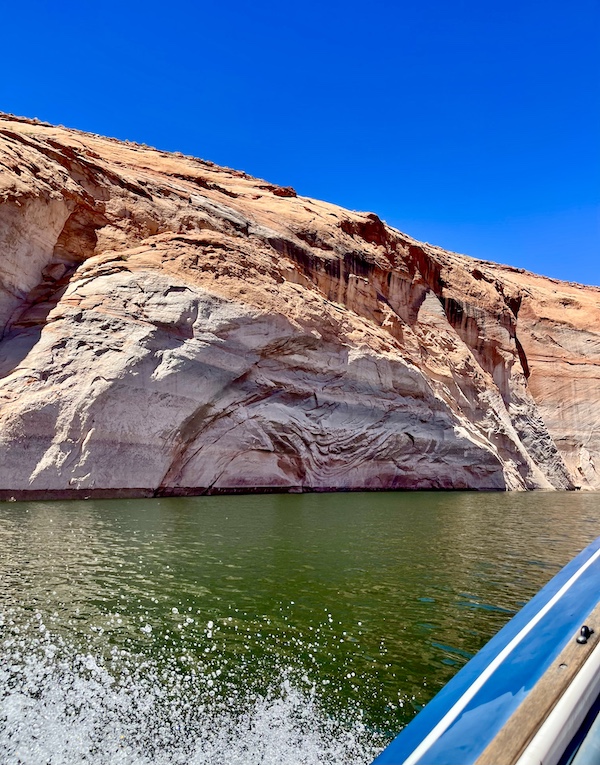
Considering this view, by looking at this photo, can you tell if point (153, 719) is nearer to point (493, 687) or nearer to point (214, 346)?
point (493, 687)

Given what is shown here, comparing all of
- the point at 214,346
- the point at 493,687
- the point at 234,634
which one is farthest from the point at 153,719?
the point at 214,346

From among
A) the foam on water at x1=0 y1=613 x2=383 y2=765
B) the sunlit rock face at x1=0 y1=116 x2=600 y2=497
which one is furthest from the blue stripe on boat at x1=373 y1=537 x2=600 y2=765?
the sunlit rock face at x1=0 y1=116 x2=600 y2=497

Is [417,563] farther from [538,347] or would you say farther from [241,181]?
[538,347]

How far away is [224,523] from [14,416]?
364 inches

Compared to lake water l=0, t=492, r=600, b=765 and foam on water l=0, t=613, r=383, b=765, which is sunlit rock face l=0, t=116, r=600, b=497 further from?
foam on water l=0, t=613, r=383, b=765

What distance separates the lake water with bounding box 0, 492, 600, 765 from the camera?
402cm

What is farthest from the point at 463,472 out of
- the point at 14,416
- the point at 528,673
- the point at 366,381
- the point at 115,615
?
the point at 528,673

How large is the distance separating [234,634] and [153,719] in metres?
1.82

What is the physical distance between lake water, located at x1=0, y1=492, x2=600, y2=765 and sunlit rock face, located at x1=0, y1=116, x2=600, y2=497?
→ 349 inches

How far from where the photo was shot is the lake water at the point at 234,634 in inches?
158

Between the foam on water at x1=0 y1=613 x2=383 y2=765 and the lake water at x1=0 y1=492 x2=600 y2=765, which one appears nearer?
the foam on water at x1=0 y1=613 x2=383 y2=765

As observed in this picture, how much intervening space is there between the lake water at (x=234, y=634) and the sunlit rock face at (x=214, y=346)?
8.86 meters

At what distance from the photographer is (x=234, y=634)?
5961 mm

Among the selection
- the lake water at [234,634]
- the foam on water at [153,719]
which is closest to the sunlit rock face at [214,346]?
the lake water at [234,634]
